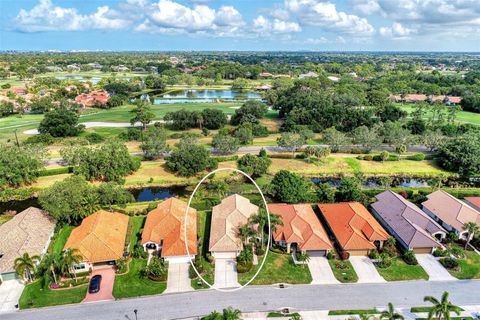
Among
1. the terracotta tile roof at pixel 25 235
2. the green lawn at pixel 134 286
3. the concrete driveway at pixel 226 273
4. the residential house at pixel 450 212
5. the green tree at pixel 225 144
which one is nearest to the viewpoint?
the green lawn at pixel 134 286

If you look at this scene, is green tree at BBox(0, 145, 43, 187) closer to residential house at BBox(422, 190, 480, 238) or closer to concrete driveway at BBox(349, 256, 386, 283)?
concrete driveway at BBox(349, 256, 386, 283)

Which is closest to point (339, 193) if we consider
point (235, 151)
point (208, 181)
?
point (208, 181)

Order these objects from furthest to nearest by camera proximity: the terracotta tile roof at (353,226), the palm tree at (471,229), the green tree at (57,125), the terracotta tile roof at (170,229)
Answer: the green tree at (57,125) < the palm tree at (471,229) < the terracotta tile roof at (353,226) < the terracotta tile roof at (170,229)

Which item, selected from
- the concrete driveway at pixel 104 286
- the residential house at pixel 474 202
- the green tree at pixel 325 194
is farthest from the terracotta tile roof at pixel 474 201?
the concrete driveway at pixel 104 286

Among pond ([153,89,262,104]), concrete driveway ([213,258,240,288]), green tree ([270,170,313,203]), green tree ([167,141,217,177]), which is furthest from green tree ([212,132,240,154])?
pond ([153,89,262,104])

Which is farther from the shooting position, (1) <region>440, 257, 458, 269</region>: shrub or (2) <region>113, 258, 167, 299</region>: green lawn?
(1) <region>440, 257, 458, 269</region>: shrub

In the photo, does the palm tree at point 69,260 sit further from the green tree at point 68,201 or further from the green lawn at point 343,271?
the green lawn at point 343,271

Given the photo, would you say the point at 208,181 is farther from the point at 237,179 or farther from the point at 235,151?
the point at 235,151
